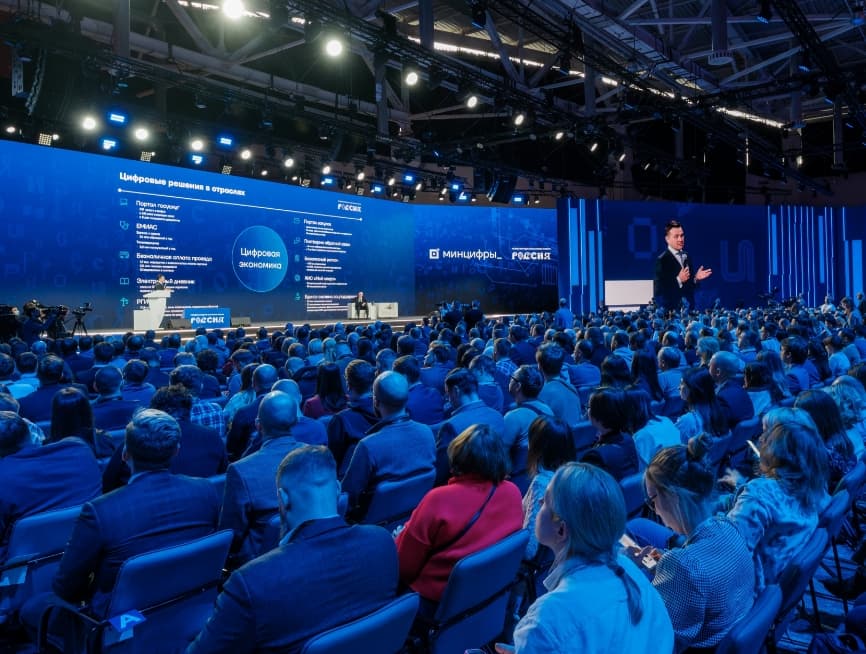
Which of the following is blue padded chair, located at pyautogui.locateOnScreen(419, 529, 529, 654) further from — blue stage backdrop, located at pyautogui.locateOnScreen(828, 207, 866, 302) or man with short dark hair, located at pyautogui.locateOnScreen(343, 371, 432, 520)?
blue stage backdrop, located at pyautogui.locateOnScreen(828, 207, 866, 302)

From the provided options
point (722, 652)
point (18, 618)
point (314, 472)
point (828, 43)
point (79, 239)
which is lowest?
point (18, 618)

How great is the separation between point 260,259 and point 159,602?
16.8 meters

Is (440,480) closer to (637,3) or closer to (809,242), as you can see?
(637,3)

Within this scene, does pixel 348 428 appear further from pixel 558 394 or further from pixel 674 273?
pixel 674 273

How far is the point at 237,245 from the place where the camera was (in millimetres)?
17859

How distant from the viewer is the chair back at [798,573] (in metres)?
2.21

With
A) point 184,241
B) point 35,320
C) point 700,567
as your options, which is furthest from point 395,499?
point 184,241

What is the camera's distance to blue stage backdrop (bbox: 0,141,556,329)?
14062 mm

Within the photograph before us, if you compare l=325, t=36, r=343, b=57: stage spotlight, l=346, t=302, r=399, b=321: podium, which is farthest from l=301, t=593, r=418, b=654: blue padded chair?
l=346, t=302, r=399, b=321: podium

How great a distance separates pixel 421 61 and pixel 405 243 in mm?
11390

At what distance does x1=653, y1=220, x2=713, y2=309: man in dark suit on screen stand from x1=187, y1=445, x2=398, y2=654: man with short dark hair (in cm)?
2157

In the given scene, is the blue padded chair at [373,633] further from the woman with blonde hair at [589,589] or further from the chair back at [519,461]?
the chair back at [519,461]

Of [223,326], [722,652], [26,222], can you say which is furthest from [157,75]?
[722,652]

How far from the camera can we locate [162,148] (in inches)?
587
